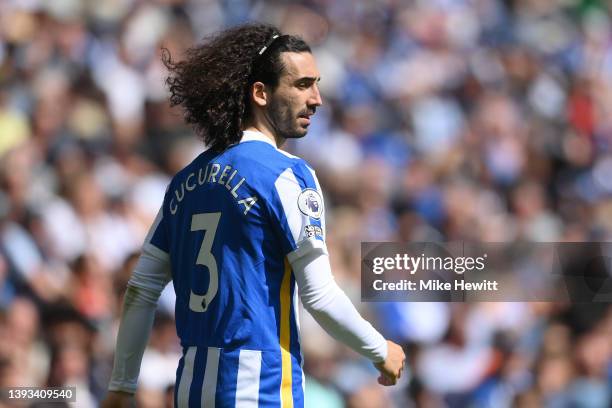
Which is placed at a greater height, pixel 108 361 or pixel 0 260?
pixel 0 260

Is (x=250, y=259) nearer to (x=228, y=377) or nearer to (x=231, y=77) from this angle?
(x=228, y=377)

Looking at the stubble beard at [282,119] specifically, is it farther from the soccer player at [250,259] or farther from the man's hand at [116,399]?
the man's hand at [116,399]

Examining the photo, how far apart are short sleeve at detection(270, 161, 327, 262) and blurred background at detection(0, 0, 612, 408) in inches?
100

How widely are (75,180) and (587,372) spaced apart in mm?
2832

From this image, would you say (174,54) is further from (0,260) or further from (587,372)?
(587,372)

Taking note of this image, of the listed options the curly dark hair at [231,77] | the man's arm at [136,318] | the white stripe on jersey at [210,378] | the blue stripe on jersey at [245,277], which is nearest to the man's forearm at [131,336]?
the man's arm at [136,318]

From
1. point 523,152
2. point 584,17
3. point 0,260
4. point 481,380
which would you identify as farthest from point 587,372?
point 0,260

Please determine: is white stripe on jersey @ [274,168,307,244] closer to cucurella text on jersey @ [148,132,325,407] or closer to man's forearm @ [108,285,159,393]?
cucurella text on jersey @ [148,132,325,407]

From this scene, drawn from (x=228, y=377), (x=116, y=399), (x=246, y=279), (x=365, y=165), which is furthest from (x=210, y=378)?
(x=365, y=165)

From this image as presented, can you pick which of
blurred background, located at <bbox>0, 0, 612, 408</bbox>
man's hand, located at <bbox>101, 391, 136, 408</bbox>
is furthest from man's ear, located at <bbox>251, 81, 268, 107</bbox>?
blurred background, located at <bbox>0, 0, 612, 408</bbox>

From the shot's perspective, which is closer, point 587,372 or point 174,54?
point 587,372

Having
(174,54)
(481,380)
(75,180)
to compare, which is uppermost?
(174,54)

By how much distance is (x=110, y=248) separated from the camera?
515 centimetres

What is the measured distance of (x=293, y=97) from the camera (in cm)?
265
